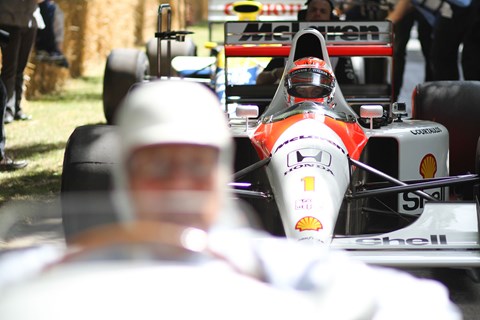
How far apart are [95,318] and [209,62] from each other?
8934 mm

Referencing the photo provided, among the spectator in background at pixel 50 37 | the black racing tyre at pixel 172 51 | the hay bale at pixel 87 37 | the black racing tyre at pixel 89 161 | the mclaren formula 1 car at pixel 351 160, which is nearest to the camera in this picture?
the mclaren formula 1 car at pixel 351 160

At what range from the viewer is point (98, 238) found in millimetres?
2451

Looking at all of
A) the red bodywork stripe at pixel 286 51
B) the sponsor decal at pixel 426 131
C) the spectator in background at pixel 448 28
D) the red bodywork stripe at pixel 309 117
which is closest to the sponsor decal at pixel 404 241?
the red bodywork stripe at pixel 309 117

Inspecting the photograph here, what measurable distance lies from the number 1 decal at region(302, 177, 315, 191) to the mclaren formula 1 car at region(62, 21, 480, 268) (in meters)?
0.02

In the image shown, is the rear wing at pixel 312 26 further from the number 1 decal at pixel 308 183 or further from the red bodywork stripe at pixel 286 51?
the number 1 decal at pixel 308 183

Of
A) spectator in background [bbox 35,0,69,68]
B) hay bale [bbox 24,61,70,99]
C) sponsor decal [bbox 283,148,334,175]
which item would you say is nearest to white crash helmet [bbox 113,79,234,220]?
sponsor decal [bbox 283,148,334,175]

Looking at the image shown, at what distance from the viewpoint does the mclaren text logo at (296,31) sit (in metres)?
8.55

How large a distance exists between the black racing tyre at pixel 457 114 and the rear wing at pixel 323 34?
31.5 inches

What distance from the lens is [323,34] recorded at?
8664 millimetres

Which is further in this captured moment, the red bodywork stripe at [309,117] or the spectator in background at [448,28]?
the spectator in background at [448,28]

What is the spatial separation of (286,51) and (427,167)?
2132 millimetres

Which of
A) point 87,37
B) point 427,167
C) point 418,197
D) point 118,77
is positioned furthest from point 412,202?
point 87,37

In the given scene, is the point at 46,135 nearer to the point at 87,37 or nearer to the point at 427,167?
the point at 427,167

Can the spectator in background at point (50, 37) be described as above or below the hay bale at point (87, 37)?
above
